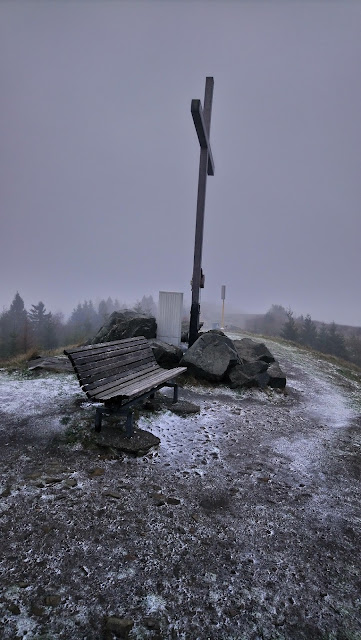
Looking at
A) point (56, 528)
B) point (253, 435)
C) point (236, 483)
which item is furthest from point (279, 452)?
point (56, 528)

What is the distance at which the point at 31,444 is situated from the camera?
4301 millimetres

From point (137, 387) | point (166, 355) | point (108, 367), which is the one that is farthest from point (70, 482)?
point (166, 355)

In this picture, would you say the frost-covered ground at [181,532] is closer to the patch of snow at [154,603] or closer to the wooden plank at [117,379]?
the patch of snow at [154,603]

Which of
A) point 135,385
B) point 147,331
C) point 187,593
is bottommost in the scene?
point 187,593

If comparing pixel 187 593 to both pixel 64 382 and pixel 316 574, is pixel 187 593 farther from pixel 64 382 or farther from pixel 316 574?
pixel 64 382

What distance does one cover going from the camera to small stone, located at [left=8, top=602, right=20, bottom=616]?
210cm

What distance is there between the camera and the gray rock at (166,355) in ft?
25.3

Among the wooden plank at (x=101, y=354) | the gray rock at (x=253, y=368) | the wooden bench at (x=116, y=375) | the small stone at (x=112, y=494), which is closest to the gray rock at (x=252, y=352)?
the gray rock at (x=253, y=368)

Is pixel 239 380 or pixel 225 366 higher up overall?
pixel 225 366

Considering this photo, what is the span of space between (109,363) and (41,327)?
49.5 m

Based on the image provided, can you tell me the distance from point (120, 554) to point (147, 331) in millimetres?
6350

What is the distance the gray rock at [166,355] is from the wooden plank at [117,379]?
1419 millimetres

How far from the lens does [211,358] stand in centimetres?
755

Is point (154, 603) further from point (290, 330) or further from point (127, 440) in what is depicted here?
point (290, 330)
